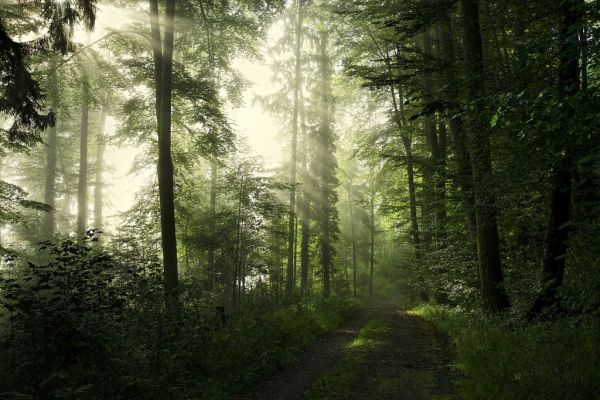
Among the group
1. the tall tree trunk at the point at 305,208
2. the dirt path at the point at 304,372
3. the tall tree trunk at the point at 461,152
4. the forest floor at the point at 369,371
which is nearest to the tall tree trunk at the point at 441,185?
the tall tree trunk at the point at 461,152

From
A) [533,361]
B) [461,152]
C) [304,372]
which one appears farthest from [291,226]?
[533,361]

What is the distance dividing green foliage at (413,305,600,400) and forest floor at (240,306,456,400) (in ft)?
1.88

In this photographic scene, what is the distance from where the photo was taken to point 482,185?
9508mm

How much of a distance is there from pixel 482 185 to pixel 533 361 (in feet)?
13.8

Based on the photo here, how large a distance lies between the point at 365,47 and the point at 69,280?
64.4 feet

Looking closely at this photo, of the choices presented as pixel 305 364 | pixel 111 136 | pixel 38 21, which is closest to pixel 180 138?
pixel 111 136

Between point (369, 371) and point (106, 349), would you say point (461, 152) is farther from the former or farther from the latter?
point (106, 349)

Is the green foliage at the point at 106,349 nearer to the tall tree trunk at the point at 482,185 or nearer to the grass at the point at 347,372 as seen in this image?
the grass at the point at 347,372

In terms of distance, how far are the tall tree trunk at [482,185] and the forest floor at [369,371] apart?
2.01 m

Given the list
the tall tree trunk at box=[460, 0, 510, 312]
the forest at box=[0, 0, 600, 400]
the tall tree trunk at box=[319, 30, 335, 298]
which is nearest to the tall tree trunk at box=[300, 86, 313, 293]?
the tall tree trunk at box=[319, 30, 335, 298]

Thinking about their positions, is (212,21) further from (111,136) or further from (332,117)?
(332,117)

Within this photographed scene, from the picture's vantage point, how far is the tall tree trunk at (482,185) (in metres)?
9.80

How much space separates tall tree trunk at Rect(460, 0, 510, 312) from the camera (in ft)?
32.1

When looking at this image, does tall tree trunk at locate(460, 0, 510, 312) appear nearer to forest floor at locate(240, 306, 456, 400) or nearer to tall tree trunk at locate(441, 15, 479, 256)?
tall tree trunk at locate(441, 15, 479, 256)
